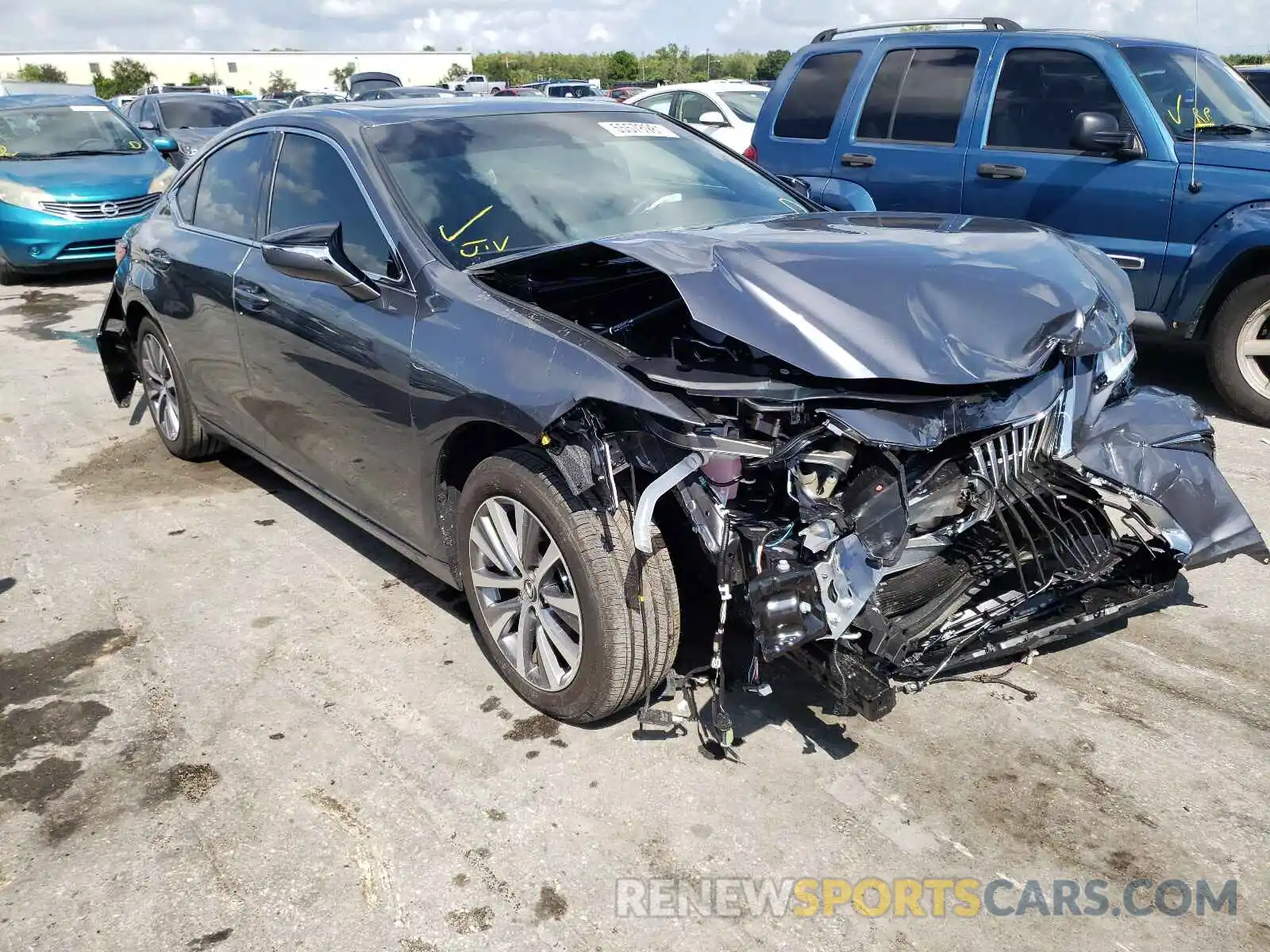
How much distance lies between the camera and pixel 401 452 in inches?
139

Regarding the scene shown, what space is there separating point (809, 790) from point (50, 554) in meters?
3.64

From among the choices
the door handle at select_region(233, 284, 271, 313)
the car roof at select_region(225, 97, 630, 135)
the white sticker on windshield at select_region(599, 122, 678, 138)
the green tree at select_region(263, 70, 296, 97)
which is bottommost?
the green tree at select_region(263, 70, 296, 97)

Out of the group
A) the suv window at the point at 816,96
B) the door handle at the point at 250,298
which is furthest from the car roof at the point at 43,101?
the door handle at the point at 250,298

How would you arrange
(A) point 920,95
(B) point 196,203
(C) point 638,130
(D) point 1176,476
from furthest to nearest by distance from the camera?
1. (A) point 920,95
2. (B) point 196,203
3. (C) point 638,130
4. (D) point 1176,476

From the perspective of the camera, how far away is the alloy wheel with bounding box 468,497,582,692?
307 centimetres

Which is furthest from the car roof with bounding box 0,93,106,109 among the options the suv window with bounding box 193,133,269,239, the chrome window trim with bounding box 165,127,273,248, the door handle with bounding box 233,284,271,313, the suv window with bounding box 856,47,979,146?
the suv window with bounding box 856,47,979,146

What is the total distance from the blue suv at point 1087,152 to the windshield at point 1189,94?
12 millimetres

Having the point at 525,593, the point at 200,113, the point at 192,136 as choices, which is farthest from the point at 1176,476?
the point at 200,113

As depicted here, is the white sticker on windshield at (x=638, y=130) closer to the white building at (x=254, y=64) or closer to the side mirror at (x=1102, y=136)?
the side mirror at (x=1102, y=136)

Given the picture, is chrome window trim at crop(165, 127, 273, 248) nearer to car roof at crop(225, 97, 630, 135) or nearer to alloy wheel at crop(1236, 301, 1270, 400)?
car roof at crop(225, 97, 630, 135)

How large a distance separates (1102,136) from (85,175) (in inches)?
394

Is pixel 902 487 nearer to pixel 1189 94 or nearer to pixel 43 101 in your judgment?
pixel 1189 94

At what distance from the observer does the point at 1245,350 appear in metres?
5.72

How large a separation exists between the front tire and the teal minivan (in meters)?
9.25
